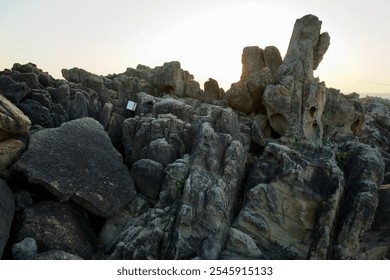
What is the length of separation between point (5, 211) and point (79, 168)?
3482mm

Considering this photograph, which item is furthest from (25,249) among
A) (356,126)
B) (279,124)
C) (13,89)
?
(356,126)

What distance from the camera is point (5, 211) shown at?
13781mm

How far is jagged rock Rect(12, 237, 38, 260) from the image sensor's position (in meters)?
13.2

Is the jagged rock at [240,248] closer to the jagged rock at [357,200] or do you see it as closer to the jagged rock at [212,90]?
the jagged rock at [357,200]

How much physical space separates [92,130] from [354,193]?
13.8 m

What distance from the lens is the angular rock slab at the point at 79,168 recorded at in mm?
14922

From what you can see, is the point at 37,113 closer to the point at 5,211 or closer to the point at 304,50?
the point at 5,211

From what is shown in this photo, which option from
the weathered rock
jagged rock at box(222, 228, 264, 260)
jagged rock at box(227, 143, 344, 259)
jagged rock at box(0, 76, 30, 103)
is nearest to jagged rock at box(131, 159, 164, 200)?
jagged rock at box(227, 143, 344, 259)

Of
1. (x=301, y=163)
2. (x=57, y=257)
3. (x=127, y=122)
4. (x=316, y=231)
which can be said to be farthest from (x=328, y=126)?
(x=57, y=257)

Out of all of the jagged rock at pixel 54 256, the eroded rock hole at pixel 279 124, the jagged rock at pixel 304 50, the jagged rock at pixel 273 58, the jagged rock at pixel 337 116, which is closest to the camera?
the jagged rock at pixel 54 256

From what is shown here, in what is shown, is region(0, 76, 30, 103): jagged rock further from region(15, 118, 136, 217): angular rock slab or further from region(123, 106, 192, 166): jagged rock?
region(123, 106, 192, 166): jagged rock

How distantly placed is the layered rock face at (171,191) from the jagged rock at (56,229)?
4cm

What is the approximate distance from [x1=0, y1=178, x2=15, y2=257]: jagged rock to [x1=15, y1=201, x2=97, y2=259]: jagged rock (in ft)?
1.97

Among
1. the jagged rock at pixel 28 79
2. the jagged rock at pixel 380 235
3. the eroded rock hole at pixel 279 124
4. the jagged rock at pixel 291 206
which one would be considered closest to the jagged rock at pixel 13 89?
the jagged rock at pixel 28 79
